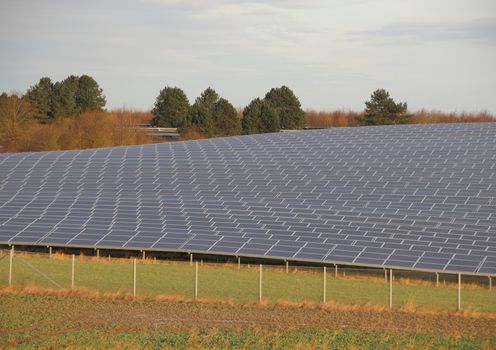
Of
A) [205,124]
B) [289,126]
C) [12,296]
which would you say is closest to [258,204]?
[12,296]

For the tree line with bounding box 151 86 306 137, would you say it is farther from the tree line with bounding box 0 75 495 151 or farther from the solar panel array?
the solar panel array

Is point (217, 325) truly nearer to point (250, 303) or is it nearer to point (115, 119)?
point (250, 303)

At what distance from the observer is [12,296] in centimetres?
3488

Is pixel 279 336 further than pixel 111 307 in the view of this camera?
No

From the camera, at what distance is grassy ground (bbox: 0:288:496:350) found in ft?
88.0

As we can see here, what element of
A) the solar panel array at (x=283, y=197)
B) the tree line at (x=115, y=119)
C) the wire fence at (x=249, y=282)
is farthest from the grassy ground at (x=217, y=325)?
the tree line at (x=115, y=119)

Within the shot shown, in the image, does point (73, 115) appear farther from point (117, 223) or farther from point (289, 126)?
point (117, 223)

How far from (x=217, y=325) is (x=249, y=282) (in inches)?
482

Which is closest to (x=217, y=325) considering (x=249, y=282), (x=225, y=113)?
(x=249, y=282)

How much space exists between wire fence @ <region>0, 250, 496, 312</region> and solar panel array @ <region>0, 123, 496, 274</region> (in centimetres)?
110

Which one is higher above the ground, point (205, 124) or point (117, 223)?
point (205, 124)

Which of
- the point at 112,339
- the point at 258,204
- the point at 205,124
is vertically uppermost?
the point at 205,124

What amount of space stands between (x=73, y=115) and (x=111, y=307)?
14312 cm

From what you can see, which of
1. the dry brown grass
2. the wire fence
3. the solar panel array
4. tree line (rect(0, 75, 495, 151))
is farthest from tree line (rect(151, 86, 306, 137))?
the dry brown grass
